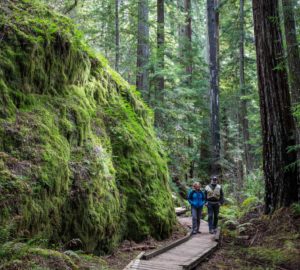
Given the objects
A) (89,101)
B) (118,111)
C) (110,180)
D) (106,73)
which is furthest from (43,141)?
(106,73)

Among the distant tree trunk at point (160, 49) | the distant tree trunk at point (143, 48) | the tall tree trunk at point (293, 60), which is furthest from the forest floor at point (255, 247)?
the distant tree trunk at point (160, 49)

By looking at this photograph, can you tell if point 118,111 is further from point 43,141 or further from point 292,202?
point 292,202

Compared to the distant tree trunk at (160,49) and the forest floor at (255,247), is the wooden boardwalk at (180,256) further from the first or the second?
the distant tree trunk at (160,49)

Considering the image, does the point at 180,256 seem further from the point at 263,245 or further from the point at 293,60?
the point at 293,60

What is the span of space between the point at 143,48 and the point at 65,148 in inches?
453

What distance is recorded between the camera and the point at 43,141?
6.89m

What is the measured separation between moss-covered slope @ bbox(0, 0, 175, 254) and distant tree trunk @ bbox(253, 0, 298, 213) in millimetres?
3257

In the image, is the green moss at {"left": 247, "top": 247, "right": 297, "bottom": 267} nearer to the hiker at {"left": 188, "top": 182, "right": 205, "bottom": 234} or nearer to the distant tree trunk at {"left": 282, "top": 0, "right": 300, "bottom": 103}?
the hiker at {"left": 188, "top": 182, "right": 205, "bottom": 234}

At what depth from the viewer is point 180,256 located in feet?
27.0

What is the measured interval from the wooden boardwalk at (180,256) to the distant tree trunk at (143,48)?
28.6 feet

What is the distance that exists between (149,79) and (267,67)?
7.73 meters

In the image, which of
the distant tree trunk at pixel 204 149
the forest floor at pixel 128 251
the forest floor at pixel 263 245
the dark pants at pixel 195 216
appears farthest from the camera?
the distant tree trunk at pixel 204 149

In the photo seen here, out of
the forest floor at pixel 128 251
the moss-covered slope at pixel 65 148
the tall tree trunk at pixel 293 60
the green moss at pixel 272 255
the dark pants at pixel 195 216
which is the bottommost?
the green moss at pixel 272 255

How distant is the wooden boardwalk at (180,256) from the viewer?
23.2 feet
